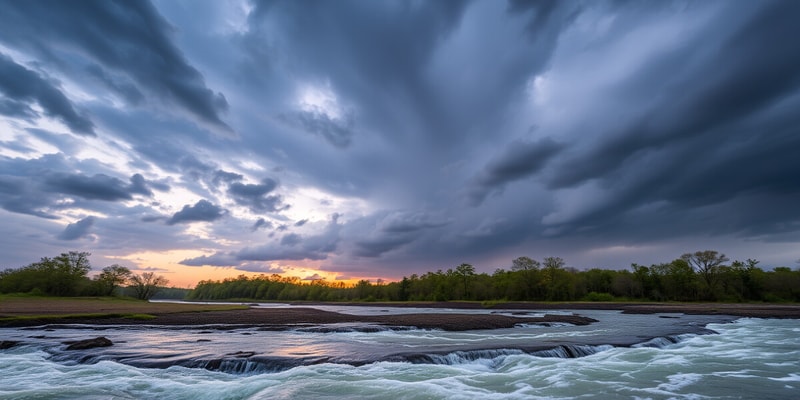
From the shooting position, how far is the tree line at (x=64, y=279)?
3903 inches

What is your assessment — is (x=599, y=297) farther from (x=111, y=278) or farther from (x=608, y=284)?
(x=111, y=278)

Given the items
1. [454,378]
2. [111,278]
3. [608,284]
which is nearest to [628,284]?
[608,284]

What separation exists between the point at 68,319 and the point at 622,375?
50978 millimetres

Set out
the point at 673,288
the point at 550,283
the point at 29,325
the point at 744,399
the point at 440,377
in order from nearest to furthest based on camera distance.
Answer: the point at 744,399
the point at 440,377
the point at 29,325
the point at 673,288
the point at 550,283

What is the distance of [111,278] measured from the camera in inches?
4328

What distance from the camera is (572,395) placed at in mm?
12125

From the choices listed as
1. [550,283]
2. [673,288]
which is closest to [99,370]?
[550,283]

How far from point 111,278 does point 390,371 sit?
423 feet

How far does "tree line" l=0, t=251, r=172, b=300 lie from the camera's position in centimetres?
9912

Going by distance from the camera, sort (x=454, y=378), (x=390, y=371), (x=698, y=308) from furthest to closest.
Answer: (x=698, y=308)
(x=390, y=371)
(x=454, y=378)

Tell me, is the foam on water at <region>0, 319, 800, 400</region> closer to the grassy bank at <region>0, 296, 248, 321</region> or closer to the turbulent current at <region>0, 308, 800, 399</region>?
the turbulent current at <region>0, 308, 800, 399</region>

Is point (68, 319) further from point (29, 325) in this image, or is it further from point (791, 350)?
point (791, 350)

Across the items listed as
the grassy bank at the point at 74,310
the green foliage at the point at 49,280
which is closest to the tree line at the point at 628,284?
the grassy bank at the point at 74,310

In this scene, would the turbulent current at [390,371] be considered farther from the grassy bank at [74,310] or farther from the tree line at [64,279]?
the tree line at [64,279]
